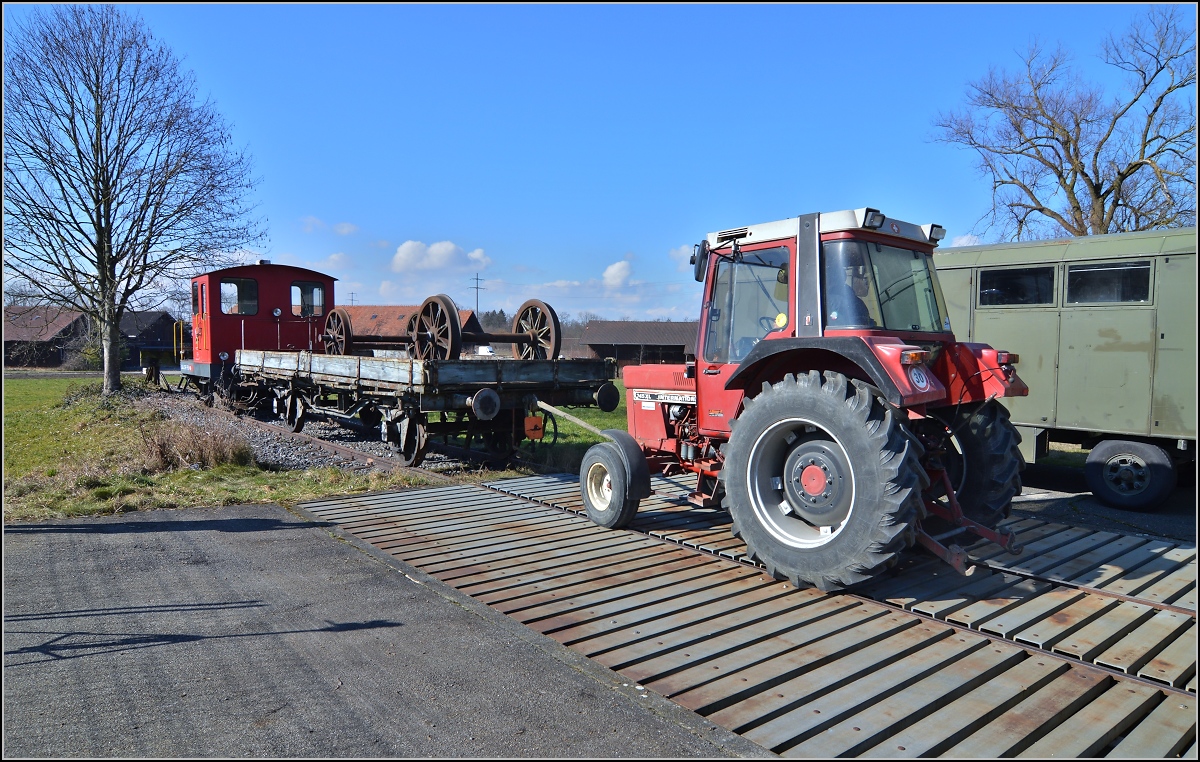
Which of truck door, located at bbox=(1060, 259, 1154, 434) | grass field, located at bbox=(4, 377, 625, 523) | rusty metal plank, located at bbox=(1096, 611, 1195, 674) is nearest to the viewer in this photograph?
rusty metal plank, located at bbox=(1096, 611, 1195, 674)

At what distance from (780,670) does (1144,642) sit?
2.14m

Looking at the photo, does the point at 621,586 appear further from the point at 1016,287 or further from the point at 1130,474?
the point at 1016,287

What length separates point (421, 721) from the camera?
340 cm

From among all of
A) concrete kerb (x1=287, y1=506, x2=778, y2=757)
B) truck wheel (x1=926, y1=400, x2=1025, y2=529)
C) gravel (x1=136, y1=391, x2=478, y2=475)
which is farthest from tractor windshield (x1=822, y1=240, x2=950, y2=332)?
gravel (x1=136, y1=391, x2=478, y2=475)

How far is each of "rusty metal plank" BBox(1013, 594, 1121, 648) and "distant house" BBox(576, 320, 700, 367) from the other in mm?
38833

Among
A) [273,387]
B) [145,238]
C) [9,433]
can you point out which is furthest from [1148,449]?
[145,238]

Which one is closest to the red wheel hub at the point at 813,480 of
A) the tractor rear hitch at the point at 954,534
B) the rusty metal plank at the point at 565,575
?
the tractor rear hitch at the point at 954,534

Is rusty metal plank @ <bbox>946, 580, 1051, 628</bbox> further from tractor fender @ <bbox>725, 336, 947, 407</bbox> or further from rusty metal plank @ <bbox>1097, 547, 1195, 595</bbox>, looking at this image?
tractor fender @ <bbox>725, 336, 947, 407</bbox>

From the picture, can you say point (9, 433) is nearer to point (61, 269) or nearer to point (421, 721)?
point (61, 269)

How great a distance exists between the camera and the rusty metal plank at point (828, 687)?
11.2 ft

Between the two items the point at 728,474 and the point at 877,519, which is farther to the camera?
the point at 728,474

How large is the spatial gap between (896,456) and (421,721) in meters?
2.99

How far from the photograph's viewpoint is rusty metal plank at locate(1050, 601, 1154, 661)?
13.5ft

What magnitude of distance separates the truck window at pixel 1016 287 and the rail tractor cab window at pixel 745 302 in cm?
594
